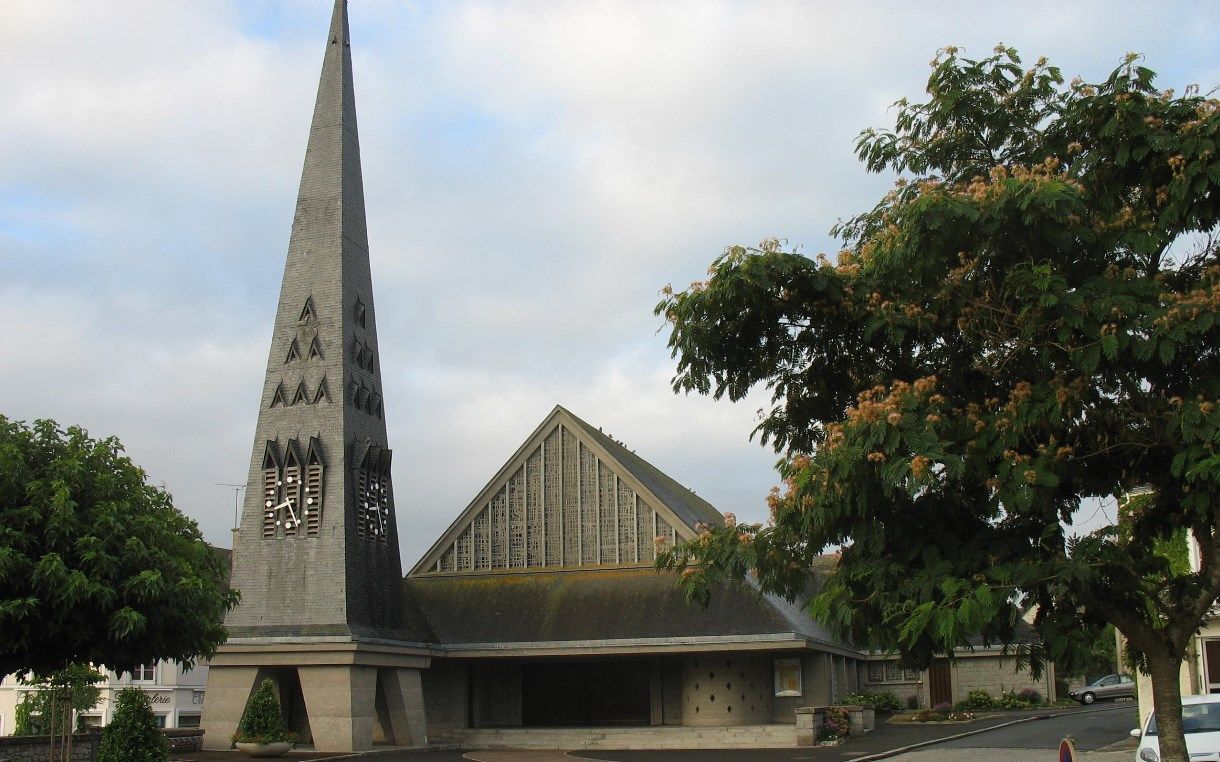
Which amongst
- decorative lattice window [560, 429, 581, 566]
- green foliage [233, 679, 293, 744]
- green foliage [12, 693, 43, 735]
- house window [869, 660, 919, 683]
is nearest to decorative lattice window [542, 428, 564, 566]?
decorative lattice window [560, 429, 581, 566]

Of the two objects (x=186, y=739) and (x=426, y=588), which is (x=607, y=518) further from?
(x=186, y=739)

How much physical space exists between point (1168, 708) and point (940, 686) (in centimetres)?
3601

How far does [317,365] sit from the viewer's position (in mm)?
31125

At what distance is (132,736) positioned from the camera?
2025cm

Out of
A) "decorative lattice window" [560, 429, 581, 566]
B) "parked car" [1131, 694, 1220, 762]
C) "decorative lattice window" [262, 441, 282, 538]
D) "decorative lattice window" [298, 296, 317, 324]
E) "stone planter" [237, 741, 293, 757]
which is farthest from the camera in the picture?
"decorative lattice window" [560, 429, 581, 566]

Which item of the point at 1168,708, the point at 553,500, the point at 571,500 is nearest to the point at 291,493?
the point at 553,500

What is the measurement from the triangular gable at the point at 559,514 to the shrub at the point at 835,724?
21.4 ft

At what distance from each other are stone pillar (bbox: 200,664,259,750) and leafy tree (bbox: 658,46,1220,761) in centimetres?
1984

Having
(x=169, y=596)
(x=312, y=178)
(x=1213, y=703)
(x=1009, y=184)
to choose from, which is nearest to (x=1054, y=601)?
(x=1009, y=184)

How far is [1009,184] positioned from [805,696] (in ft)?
80.7

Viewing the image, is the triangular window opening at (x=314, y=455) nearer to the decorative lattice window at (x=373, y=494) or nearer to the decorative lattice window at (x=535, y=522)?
the decorative lattice window at (x=373, y=494)

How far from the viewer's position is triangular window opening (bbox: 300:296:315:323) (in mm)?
31625

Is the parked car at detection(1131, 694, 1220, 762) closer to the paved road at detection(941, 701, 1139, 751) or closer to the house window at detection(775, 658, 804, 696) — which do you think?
the paved road at detection(941, 701, 1139, 751)

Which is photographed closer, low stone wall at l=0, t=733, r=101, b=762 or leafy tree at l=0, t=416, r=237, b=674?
leafy tree at l=0, t=416, r=237, b=674
